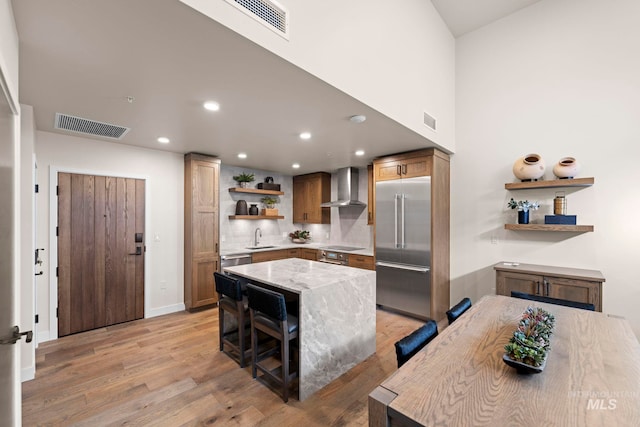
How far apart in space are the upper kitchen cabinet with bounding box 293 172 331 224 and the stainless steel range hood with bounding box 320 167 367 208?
15.3 inches

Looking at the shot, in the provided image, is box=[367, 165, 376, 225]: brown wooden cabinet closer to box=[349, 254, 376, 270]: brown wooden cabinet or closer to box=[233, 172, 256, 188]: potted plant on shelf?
box=[349, 254, 376, 270]: brown wooden cabinet

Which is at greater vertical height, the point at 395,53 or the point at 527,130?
the point at 395,53

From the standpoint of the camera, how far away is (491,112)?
12.2ft

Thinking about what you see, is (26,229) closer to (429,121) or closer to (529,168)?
(429,121)

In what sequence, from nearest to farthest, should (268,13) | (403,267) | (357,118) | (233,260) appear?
1. (268,13)
2. (357,118)
3. (403,267)
4. (233,260)

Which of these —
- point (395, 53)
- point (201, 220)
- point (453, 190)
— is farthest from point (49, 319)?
point (453, 190)

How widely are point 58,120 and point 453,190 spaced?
474 centimetres

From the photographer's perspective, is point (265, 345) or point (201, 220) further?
point (201, 220)

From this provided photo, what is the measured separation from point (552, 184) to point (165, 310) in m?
5.23

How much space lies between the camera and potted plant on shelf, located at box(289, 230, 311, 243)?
6.11 metres

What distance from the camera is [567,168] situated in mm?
3018

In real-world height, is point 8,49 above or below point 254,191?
above

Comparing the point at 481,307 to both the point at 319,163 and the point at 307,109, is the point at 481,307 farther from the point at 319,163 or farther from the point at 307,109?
the point at 319,163

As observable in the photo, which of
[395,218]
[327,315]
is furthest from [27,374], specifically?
[395,218]
